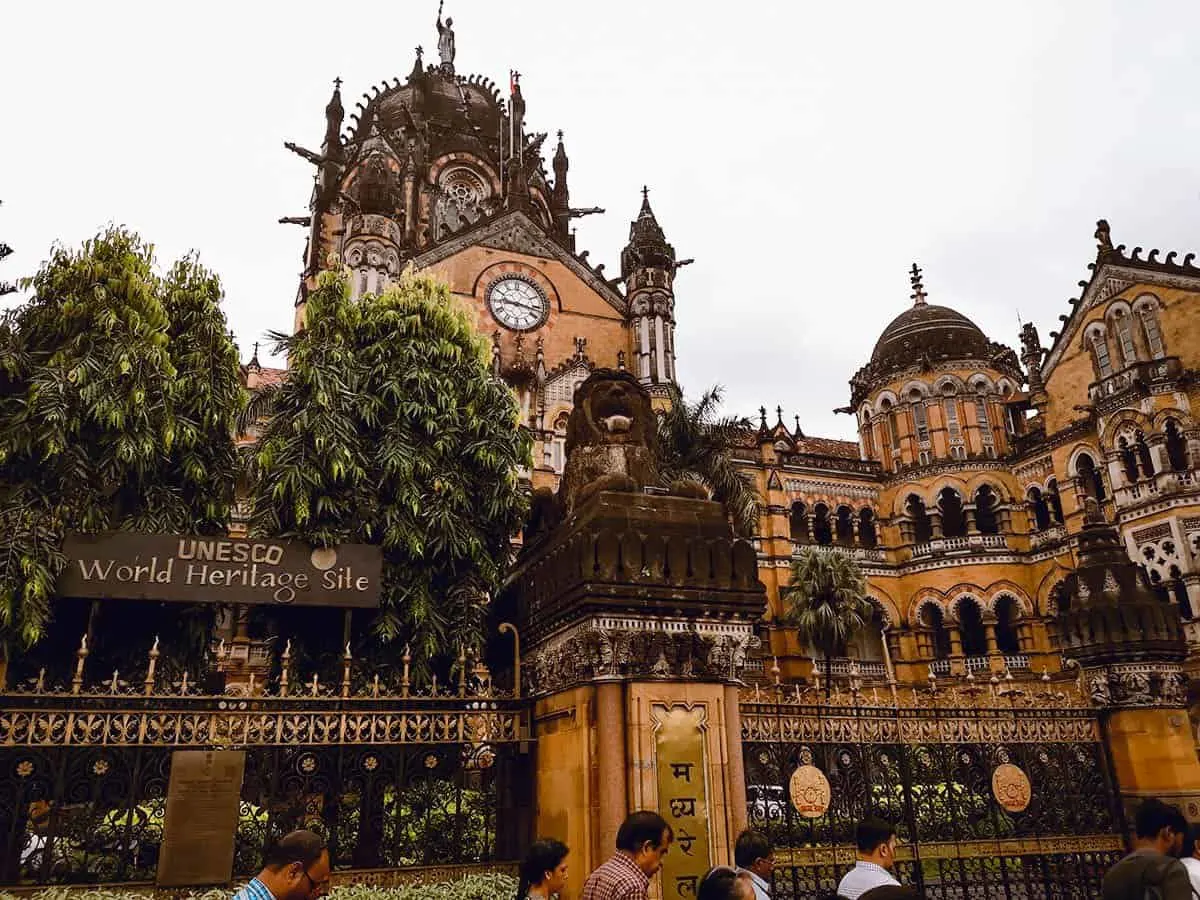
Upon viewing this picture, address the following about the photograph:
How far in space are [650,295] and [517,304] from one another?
15.9 ft

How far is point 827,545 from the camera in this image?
32062 mm

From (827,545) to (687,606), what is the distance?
26.6 meters

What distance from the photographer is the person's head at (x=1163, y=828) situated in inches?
175

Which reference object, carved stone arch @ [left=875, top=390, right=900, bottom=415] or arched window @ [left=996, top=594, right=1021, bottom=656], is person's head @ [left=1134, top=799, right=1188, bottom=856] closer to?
arched window @ [left=996, top=594, right=1021, bottom=656]

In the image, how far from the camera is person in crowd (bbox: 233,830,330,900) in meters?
3.61

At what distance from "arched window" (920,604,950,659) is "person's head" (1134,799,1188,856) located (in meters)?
28.3

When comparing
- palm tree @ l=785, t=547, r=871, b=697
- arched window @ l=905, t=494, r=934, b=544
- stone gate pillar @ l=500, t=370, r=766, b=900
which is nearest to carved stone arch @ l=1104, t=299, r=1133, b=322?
arched window @ l=905, t=494, r=934, b=544

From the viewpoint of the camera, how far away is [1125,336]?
1104 inches

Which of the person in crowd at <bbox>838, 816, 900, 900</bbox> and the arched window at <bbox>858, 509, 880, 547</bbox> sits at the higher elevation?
the arched window at <bbox>858, 509, 880, 547</bbox>

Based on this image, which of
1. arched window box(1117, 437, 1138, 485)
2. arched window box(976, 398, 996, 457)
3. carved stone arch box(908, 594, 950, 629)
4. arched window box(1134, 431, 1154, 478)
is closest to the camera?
arched window box(1134, 431, 1154, 478)

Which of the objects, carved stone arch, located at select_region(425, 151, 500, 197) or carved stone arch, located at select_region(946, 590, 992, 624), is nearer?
carved stone arch, located at select_region(946, 590, 992, 624)

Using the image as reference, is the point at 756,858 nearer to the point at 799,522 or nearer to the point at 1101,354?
the point at 799,522

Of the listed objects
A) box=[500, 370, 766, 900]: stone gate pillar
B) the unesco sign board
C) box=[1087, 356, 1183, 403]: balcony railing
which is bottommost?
box=[500, 370, 766, 900]: stone gate pillar

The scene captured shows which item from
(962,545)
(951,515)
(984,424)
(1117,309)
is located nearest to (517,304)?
(984,424)
